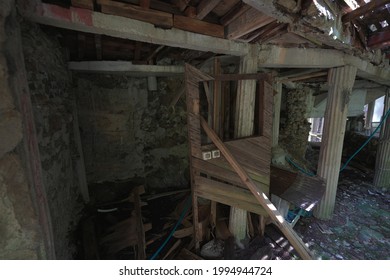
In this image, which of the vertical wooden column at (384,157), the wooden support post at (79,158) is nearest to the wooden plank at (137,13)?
the wooden support post at (79,158)

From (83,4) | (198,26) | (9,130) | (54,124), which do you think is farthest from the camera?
(54,124)

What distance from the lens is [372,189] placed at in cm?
434

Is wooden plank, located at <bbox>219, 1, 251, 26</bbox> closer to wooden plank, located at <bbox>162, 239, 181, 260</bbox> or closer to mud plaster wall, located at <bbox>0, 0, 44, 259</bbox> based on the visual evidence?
mud plaster wall, located at <bbox>0, 0, 44, 259</bbox>

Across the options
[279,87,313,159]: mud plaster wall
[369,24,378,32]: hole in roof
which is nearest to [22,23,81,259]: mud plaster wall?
[369,24,378,32]: hole in roof

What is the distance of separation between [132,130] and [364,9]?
354 centimetres

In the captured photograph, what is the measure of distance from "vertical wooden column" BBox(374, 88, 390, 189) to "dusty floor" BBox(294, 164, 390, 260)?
0.27 metres

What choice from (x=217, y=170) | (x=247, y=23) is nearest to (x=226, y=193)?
(x=217, y=170)

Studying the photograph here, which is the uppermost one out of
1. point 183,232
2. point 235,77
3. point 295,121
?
point 235,77

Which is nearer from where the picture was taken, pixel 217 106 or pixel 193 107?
pixel 193 107

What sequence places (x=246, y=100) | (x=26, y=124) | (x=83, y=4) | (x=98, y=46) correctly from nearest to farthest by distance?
(x=26, y=124)
(x=83, y=4)
(x=246, y=100)
(x=98, y=46)

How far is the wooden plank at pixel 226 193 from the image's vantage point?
2.19 m

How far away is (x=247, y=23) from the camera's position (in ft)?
5.35

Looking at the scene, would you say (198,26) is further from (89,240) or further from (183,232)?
(89,240)

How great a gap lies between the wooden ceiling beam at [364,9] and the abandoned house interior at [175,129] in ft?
0.04
